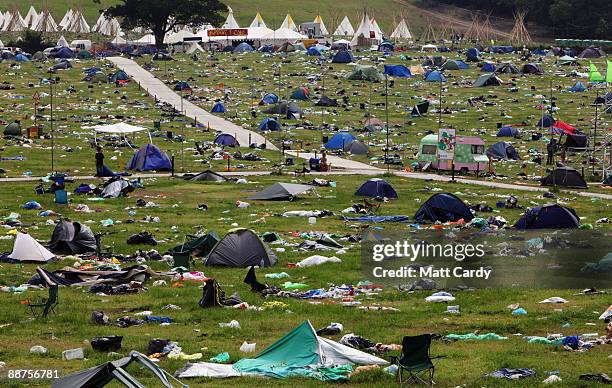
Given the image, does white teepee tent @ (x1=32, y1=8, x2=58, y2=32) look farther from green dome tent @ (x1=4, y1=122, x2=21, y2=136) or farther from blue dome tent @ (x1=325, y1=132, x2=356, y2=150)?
blue dome tent @ (x1=325, y1=132, x2=356, y2=150)

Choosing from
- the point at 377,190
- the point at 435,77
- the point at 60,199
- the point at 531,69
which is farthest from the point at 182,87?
the point at 60,199

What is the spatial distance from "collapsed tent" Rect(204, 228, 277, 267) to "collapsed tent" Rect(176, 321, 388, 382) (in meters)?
10.9

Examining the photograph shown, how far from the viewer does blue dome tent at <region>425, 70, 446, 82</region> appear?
317ft

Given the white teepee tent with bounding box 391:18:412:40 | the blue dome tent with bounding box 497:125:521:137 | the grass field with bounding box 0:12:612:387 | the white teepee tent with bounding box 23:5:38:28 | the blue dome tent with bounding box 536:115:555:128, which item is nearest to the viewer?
the grass field with bounding box 0:12:612:387

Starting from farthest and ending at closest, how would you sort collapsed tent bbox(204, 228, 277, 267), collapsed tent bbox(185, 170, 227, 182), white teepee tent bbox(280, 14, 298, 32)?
white teepee tent bbox(280, 14, 298, 32), collapsed tent bbox(185, 170, 227, 182), collapsed tent bbox(204, 228, 277, 267)

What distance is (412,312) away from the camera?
26297 millimetres

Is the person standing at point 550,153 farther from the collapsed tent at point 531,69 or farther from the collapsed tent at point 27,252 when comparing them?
the collapsed tent at point 531,69

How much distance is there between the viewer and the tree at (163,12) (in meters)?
121

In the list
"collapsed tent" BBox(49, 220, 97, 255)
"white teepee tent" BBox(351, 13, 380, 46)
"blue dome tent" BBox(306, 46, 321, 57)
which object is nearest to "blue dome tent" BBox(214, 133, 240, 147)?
"collapsed tent" BBox(49, 220, 97, 255)

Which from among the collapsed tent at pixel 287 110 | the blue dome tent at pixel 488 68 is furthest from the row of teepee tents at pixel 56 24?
the collapsed tent at pixel 287 110

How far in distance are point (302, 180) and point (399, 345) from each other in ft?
98.1

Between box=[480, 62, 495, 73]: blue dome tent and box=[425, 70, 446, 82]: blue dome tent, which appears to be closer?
box=[425, 70, 446, 82]: blue dome tent

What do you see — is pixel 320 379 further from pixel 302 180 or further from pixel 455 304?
pixel 302 180

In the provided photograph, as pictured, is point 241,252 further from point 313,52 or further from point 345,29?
point 345,29
